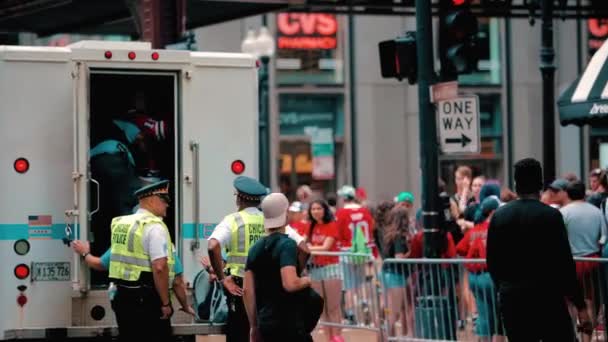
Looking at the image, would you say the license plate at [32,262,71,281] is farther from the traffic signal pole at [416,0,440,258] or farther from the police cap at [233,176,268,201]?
the traffic signal pole at [416,0,440,258]

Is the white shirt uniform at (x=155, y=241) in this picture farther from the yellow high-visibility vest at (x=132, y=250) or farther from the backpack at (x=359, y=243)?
the backpack at (x=359, y=243)

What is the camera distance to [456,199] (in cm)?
1983

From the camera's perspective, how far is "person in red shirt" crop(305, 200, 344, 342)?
17188mm

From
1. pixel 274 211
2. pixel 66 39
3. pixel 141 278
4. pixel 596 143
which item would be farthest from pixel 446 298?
pixel 596 143

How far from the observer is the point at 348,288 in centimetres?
1684

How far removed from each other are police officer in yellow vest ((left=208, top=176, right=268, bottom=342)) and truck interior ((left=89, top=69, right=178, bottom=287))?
162 cm

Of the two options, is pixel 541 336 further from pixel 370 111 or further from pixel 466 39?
pixel 370 111

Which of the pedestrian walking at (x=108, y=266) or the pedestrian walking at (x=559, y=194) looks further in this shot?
the pedestrian walking at (x=559, y=194)

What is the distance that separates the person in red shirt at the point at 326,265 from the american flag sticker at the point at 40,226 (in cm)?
562

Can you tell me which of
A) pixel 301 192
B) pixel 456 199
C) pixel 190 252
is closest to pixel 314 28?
pixel 301 192

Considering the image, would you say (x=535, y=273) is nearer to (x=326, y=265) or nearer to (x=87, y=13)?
(x=326, y=265)

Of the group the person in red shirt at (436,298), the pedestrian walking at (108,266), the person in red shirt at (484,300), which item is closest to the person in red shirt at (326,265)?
the person in red shirt at (436,298)

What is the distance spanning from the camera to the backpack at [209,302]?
12.0m

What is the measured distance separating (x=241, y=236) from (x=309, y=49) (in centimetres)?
2392
